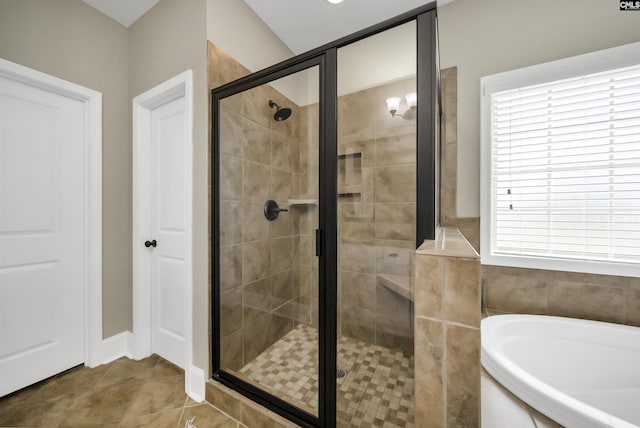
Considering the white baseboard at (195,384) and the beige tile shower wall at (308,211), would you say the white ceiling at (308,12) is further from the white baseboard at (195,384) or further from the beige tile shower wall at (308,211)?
the white baseboard at (195,384)

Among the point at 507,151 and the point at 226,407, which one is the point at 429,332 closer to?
the point at 226,407

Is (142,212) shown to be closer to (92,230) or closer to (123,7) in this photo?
(92,230)

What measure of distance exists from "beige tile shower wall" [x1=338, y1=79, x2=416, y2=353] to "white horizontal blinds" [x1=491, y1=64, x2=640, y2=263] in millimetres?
1105

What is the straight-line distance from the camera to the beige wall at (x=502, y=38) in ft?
4.48

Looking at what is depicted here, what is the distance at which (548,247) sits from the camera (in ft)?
4.96

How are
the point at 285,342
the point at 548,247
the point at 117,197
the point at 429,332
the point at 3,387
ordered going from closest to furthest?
the point at 429,332 < the point at 285,342 < the point at 3,387 < the point at 548,247 < the point at 117,197

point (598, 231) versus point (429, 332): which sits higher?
point (598, 231)

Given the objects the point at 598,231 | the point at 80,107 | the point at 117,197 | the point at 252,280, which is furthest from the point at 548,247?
the point at 80,107

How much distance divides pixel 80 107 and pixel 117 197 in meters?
0.68

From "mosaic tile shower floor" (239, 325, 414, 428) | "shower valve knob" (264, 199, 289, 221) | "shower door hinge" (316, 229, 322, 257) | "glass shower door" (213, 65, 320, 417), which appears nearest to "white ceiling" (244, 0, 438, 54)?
"glass shower door" (213, 65, 320, 417)

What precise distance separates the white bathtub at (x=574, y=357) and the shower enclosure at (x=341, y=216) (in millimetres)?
561

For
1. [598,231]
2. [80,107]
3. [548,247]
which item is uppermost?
[80,107]

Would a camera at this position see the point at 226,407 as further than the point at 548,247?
No

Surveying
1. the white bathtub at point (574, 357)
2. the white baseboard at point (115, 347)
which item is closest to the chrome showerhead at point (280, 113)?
the white bathtub at point (574, 357)
